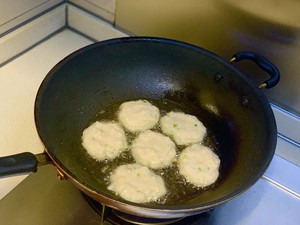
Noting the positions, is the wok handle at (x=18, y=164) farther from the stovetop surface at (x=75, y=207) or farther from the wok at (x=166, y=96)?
the stovetop surface at (x=75, y=207)

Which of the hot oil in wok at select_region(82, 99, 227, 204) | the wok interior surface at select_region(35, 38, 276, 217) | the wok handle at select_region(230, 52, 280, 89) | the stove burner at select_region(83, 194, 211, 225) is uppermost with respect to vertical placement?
the wok handle at select_region(230, 52, 280, 89)

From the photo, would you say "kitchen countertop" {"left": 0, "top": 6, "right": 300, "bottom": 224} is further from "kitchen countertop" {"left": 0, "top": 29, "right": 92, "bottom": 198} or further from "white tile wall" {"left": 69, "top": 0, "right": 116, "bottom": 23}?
"white tile wall" {"left": 69, "top": 0, "right": 116, "bottom": 23}

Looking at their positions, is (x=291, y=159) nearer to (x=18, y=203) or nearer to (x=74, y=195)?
(x=74, y=195)

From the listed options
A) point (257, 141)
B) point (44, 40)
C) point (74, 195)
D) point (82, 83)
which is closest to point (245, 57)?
point (257, 141)

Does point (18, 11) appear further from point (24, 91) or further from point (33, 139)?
point (33, 139)

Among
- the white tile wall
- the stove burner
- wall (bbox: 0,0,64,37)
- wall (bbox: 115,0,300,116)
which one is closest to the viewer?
the stove burner

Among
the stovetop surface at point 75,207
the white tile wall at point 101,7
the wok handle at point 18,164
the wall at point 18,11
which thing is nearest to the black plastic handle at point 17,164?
the wok handle at point 18,164

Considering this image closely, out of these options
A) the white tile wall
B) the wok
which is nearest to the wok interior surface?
the wok

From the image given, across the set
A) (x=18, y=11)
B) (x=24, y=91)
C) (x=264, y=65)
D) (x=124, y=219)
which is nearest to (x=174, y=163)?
(x=124, y=219)
